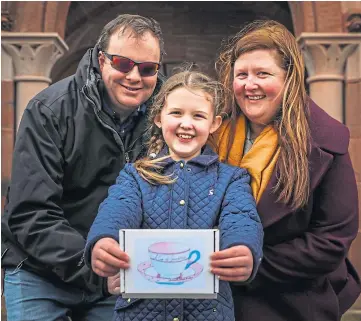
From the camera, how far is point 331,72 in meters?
5.60

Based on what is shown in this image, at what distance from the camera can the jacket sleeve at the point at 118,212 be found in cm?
185

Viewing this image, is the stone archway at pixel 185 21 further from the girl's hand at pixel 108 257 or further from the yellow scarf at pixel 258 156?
the girl's hand at pixel 108 257

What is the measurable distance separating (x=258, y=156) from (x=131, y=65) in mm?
425

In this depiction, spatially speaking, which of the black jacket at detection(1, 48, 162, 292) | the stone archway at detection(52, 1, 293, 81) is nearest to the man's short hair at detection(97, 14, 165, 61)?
the black jacket at detection(1, 48, 162, 292)

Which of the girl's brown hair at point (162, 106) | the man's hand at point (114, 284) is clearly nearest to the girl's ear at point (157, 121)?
the girl's brown hair at point (162, 106)

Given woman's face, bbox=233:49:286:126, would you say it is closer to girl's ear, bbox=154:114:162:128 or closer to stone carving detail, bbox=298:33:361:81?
girl's ear, bbox=154:114:162:128

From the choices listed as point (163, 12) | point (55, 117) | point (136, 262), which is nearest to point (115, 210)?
point (136, 262)

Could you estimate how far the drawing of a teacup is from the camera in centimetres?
177

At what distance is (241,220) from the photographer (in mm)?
1886

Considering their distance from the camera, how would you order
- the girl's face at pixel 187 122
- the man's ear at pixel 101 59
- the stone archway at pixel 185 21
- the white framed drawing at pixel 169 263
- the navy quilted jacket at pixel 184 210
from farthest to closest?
the stone archway at pixel 185 21, the man's ear at pixel 101 59, the girl's face at pixel 187 122, the navy quilted jacket at pixel 184 210, the white framed drawing at pixel 169 263

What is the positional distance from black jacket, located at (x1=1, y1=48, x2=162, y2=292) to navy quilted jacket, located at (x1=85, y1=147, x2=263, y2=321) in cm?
28

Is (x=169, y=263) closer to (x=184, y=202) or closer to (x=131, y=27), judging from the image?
(x=184, y=202)

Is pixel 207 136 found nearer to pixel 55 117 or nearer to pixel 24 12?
pixel 55 117

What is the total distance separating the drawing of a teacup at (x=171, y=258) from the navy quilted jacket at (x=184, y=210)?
0.39 ft
